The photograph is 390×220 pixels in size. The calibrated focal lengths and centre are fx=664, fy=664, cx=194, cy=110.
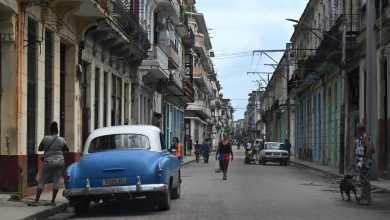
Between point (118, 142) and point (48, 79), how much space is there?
5341 mm

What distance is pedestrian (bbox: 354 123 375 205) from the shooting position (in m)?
14.5

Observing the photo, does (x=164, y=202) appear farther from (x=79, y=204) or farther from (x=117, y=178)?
(x=79, y=204)

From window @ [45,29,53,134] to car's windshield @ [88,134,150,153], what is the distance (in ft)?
15.5

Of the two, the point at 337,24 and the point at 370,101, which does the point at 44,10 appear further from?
the point at 337,24

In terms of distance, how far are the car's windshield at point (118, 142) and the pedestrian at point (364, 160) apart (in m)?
4.80

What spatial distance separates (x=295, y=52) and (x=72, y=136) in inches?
1422

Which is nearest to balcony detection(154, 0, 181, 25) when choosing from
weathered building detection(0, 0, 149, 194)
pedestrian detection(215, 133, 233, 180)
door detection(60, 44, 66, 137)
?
weathered building detection(0, 0, 149, 194)

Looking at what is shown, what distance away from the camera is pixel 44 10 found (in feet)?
55.7

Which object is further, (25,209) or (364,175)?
(364,175)

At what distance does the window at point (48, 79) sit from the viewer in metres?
17.8

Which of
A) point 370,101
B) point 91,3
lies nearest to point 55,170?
point 91,3

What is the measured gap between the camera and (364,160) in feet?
47.8

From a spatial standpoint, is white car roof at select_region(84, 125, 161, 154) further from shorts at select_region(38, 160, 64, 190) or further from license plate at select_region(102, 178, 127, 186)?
license plate at select_region(102, 178, 127, 186)

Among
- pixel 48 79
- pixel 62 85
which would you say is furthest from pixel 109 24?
pixel 48 79
